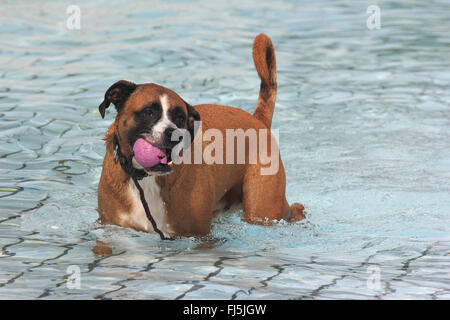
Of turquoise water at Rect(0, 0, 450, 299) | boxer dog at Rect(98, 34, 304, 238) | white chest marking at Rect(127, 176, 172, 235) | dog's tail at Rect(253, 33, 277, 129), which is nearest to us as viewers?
turquoise water at Rect(0, 0, 450, 299)

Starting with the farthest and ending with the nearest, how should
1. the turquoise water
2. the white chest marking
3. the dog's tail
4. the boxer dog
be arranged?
the dog's tail, the white chest marking, the boxer dog, the turquoise water

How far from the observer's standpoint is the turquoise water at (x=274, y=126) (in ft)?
12.5

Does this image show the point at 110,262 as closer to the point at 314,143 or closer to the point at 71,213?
the point at 71,213

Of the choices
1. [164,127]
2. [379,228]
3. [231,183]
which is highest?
[164,127]

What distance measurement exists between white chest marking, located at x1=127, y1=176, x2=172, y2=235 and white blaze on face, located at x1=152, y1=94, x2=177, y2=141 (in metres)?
0.35

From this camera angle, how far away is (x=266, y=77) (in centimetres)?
501

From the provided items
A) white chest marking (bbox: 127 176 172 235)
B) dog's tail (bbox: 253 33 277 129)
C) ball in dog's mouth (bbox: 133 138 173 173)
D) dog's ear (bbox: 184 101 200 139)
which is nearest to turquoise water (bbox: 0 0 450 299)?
white chest marking (bbox: 127 176 172 235)

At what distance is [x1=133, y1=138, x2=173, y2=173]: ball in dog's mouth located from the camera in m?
3.89

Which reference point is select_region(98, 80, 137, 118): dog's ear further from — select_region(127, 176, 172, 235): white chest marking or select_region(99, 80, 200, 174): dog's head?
select_region(127, 176, 172, 235): white chest marking

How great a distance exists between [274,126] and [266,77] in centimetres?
266

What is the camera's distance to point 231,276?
376 cm

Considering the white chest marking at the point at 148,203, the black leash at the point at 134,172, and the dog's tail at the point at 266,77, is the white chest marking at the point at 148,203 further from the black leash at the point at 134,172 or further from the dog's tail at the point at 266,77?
the dog's tail at the point at 266,77
